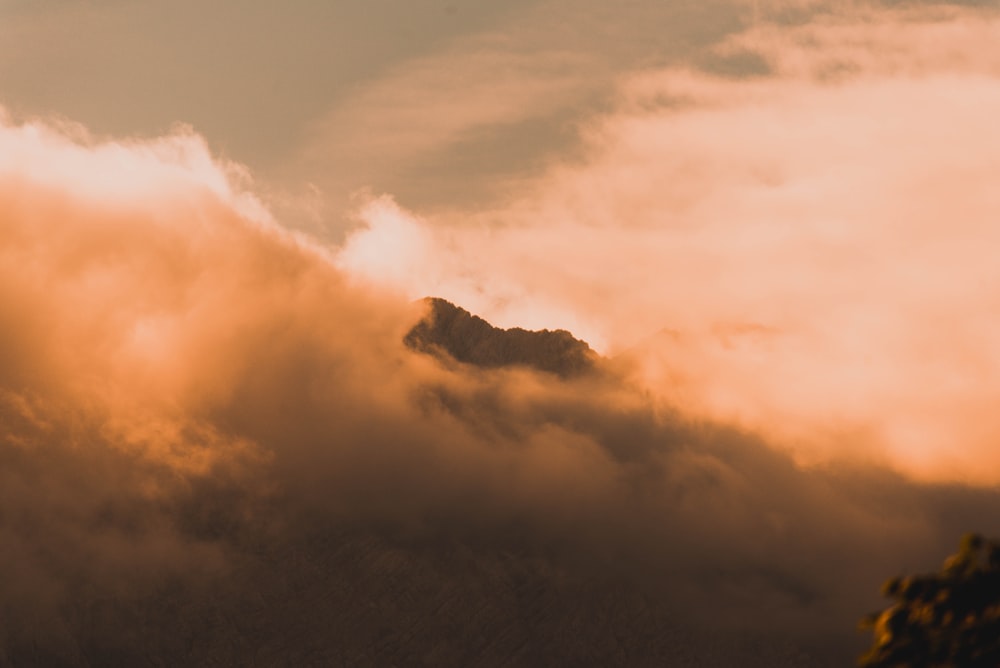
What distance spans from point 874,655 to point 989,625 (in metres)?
4.74

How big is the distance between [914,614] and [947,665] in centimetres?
240

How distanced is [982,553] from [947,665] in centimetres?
481

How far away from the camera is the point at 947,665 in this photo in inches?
2596

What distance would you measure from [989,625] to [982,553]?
2.98m

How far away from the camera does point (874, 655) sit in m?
66.9

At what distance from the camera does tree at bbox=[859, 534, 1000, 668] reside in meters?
65.4

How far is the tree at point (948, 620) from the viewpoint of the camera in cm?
6538

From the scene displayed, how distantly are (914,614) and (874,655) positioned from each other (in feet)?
7.93

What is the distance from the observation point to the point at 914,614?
66188 mm

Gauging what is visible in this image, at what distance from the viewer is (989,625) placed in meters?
65.6

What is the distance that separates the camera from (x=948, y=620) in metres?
66.2
